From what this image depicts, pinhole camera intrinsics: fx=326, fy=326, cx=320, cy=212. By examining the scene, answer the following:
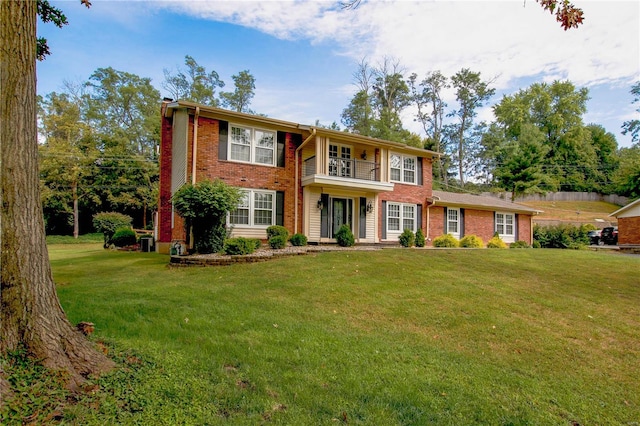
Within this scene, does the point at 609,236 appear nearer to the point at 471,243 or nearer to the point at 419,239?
the point at 471,243

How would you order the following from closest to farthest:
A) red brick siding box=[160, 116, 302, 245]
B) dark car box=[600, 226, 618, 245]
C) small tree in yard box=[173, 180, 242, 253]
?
small tree in yard box=[173, 180, 242, 253]
red brick siding box=[160, 116, 302, 245]
dark car box=[600, 226, 618, 245]

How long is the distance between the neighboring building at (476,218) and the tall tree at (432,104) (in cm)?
1863

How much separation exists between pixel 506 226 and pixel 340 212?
42.1 feet

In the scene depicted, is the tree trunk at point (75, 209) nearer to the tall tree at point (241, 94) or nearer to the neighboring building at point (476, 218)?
the tall tree at point (241, 94)

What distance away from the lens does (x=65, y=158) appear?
28125mm

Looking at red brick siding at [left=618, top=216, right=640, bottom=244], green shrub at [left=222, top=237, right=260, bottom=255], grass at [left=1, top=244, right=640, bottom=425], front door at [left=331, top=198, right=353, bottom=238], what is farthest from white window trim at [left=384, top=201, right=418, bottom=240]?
red brick siding at [left=618, top=216, right=640, bottom=244]

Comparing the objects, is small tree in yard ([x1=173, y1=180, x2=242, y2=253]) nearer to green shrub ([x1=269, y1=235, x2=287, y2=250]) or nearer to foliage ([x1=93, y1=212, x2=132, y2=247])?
green shrub ([x1=269, y1=235, x2=287, y2=250])

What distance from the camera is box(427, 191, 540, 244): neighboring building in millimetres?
19156

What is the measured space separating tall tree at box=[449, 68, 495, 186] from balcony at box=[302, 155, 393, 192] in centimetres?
2874

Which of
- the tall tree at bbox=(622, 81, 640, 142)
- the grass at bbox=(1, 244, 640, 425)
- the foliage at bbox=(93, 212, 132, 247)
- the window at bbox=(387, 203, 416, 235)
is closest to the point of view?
the grass at bbox=(1, 244, 640, 425)

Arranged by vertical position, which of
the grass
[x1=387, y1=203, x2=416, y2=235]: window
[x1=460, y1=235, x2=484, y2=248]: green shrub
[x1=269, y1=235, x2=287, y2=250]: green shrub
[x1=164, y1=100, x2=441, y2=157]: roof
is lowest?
the grass

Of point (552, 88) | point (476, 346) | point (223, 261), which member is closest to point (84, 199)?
point (223, 261)

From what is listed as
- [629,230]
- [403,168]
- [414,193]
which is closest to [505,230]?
[629,230]

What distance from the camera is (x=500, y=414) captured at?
10.0 feet
